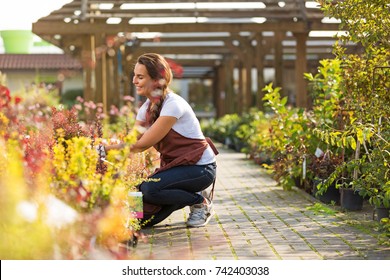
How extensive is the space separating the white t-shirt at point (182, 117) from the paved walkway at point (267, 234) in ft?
1.77

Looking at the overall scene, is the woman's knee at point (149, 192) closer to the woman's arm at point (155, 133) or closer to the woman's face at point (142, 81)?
the woman's arm at point (155, 133)

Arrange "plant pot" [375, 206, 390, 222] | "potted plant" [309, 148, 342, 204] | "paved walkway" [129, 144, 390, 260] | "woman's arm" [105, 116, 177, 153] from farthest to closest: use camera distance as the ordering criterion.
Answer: "potted plant" [309, 148, 342, 204]
"plant pot" [375, 206, 390, 222]
"woman's arm" [105, 116, 177, 153]
"paved walkway" [129, 144, 390, 260]

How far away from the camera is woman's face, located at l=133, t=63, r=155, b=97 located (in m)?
5.55

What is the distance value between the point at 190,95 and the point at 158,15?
30364 mm

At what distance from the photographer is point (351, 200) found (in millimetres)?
6863

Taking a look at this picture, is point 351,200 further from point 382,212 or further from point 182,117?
point 182,117

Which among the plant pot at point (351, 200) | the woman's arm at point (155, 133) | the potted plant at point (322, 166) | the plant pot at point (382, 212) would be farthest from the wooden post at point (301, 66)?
the woman's arm at point (155, 133)

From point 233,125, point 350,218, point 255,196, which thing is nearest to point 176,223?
point 350,218

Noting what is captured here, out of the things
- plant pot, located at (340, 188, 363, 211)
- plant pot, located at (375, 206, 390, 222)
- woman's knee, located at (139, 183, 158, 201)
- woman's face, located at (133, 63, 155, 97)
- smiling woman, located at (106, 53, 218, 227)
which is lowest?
plant pot, located at (340, 188, 363, 211)

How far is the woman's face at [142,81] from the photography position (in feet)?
18.2

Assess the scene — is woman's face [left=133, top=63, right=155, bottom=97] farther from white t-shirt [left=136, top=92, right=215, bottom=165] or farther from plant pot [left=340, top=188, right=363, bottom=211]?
plant pot [left=340, top=188, right=363, bottom=211]

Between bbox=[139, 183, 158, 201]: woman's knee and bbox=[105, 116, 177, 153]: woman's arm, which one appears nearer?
bbox=[105, 116, 177, 153]: woman's arm

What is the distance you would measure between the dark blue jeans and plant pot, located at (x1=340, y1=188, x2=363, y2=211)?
1.46m

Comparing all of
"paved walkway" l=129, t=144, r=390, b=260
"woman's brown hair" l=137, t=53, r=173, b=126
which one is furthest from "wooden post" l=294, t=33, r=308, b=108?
"woman's brown hair" l=137, t=53, r=173, b=126
